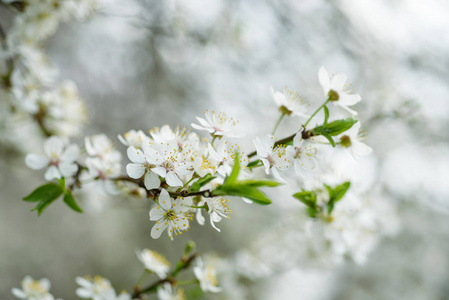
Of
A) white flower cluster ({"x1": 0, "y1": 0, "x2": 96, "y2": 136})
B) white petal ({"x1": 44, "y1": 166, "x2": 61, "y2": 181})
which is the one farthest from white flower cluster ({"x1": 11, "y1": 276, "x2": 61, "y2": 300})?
white flower cluster ({"x1": 0, "y1": 0, "x2": 96, "y2": 136})

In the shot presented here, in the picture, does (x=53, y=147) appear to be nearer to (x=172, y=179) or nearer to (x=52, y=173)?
(x=52, y=173)

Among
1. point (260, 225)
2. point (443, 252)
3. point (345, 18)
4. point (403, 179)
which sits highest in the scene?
point (345, 18)

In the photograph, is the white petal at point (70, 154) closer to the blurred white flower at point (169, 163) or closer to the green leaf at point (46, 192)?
the green leaf at point (46, 192)

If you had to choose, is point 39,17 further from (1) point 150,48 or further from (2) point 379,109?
(2) point 379,109

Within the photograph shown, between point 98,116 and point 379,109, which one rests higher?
point 379,109

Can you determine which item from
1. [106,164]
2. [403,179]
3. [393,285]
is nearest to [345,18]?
[403,179]

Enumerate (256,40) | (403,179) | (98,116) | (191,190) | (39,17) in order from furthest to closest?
1. (403,179)
2. (98,116)
3. (256,40)
4. (39,17)
5. (191,190)
